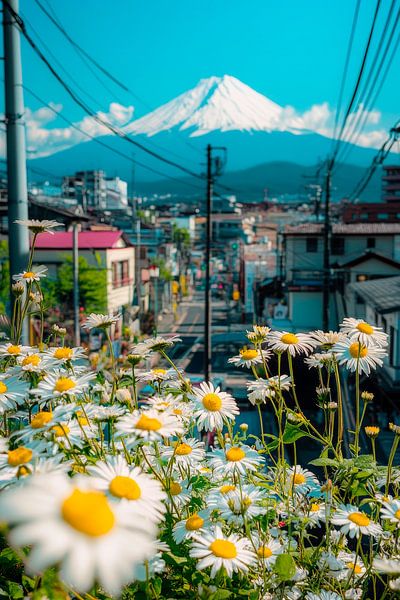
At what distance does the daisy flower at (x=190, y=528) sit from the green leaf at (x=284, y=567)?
198 millimetres

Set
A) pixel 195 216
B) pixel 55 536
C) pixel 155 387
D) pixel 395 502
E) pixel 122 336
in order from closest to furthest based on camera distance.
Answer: pixel 55 536 < pixel 395 502 < pixel 155 387 < pixel 122 336 < pixel 195 216

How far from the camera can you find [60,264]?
1035 inches

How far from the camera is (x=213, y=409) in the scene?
172 cm

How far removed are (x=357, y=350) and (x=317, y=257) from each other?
94.2 feet

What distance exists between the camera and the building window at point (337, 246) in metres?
29.1

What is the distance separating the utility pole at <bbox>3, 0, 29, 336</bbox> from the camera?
4156 mm

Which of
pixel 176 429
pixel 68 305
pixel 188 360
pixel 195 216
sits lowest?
pixel 188 360

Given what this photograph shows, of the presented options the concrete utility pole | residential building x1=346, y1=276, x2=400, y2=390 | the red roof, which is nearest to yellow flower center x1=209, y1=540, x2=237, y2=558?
residential building x1=346, y1=276, x2=400, y2=390

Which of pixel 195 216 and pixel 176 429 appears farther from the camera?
pixel 195 216

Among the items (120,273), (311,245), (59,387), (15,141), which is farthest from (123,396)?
(311,245)

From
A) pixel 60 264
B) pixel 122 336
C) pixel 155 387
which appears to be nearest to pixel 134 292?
pixel 60 264

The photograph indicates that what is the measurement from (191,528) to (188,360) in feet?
85.1

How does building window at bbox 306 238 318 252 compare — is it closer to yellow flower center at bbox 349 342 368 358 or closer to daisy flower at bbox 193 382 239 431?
yellow flower center at bbox 349 342 368 358

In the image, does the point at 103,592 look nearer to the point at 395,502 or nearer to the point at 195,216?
the point at 395,502
